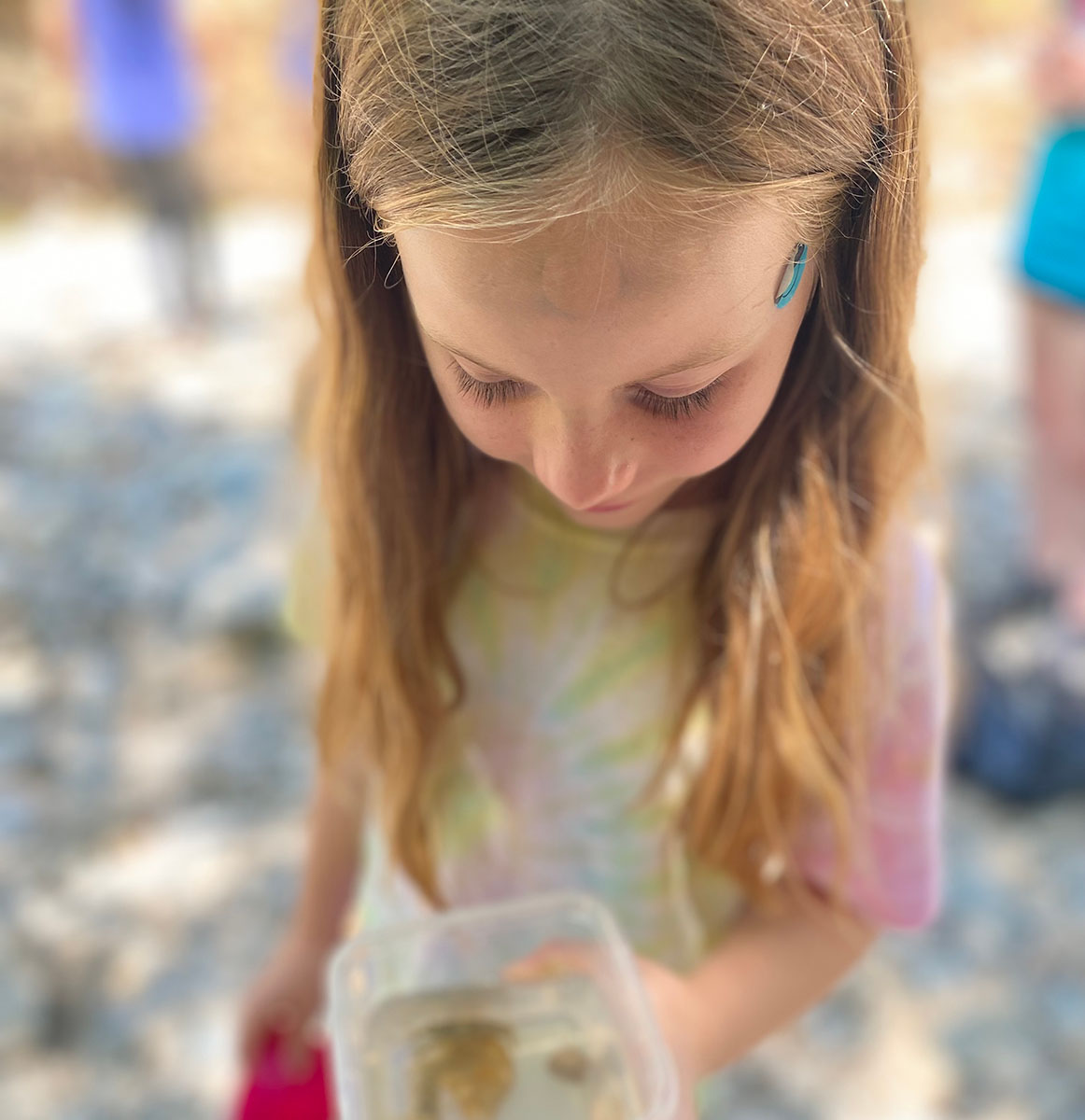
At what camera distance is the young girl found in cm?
50

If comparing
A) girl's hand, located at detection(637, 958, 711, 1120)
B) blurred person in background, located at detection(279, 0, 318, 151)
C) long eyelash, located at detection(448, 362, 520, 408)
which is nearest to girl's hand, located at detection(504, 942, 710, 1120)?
girl's hand, located at detection(637, 958, 711, 1120)

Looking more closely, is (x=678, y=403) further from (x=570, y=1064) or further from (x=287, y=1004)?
(x=287, y=1004)

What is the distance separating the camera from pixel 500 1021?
78 centimetres

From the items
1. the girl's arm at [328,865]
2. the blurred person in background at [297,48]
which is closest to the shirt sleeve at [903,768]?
the girl's arm at [328,865]

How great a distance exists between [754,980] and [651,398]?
0.45 meters

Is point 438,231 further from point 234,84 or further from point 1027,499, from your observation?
point 234,84

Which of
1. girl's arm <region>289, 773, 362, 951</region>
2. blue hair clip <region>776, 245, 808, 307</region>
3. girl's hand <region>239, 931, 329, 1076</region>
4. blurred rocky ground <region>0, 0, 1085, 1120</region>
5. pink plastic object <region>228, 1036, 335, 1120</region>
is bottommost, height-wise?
blurred rocky ground <region>0, 0, 1085, 1120</region>

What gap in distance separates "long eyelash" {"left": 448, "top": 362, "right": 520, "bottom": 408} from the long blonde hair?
8 cm

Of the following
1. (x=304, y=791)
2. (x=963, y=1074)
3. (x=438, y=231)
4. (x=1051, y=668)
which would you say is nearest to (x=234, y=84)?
(x=304, y=791)

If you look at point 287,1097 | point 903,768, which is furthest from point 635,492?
point 287,1097

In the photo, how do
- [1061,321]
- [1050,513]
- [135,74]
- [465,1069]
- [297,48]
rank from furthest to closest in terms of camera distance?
[297,48], [135,74], [1050,513], [1061,321], [465,1069]

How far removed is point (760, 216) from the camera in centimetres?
52

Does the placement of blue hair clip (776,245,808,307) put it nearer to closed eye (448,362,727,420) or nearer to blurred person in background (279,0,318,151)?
closed eye (448,362,727,420)

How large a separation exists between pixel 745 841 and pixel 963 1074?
3.18 ft
